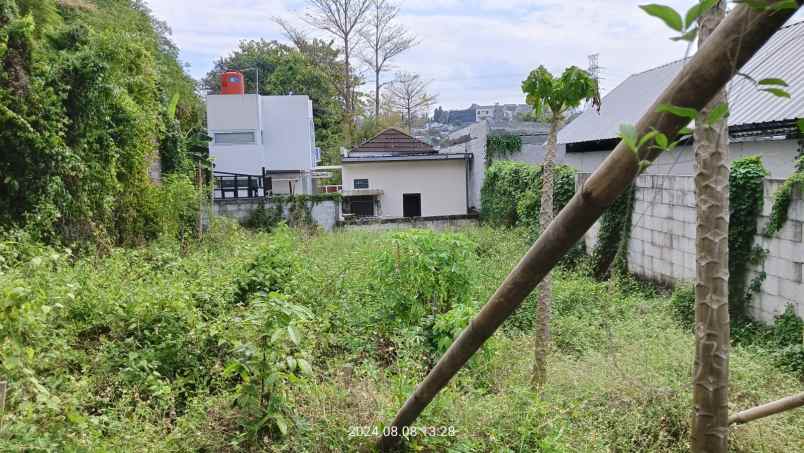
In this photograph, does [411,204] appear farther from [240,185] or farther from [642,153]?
[642,153]

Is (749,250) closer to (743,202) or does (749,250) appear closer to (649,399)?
(743,202)

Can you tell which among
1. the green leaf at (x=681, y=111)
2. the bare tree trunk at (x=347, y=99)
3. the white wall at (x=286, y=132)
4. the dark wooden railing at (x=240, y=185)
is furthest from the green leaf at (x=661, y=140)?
the bare tree trunk at (x=347, y=99)

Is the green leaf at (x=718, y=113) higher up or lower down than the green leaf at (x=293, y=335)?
higher up

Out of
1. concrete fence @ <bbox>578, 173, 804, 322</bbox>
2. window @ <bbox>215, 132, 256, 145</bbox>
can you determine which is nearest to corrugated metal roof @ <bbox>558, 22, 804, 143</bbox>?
concrete fence @ <bbox>578, 173, 804, 322</bbox>

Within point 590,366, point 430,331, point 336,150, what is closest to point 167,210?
point 430,331

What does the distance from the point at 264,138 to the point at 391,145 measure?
4.64 meters

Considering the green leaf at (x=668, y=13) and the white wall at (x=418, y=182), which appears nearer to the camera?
the green leaf at (x=668, y=13)

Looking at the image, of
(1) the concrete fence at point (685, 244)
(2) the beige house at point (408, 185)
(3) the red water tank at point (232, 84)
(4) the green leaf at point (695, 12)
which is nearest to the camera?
(4) the green leaf at point (695, 12)

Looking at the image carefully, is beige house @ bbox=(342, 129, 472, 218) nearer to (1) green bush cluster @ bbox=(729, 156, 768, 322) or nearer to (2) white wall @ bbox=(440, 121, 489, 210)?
(2) white wall @ bbox=(440, 121, 489, 210)

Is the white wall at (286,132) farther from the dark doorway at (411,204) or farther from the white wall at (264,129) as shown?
the dark doorway at (411,204)

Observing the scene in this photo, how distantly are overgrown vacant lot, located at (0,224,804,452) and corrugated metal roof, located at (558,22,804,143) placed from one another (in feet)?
5.85

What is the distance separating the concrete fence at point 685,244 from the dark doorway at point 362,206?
28.0 ft

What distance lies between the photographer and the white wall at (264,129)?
1536 centimetres

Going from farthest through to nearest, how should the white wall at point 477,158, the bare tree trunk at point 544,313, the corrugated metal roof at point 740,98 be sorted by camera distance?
A: the white wall at point 477,158
the corrugated metal roof at point 740,98
the bare tree trunk at point 544,313
